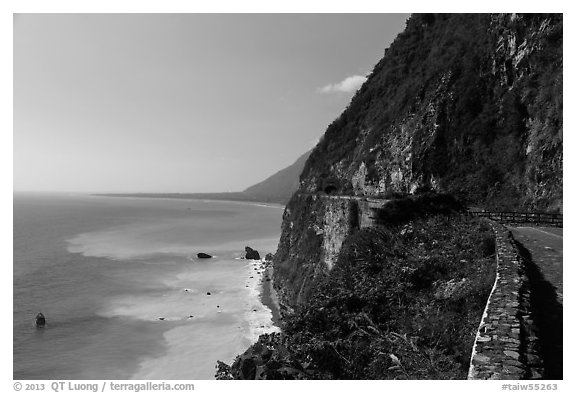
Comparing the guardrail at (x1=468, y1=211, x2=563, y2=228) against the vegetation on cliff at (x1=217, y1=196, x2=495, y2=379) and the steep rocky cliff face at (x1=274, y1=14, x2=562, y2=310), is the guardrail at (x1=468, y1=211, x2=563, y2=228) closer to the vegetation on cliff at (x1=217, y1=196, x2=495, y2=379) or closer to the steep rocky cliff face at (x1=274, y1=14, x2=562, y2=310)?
the steep rocky cliff face at (x1=274, y1=14, x2=562, y2=310)

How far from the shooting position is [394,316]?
11.9m

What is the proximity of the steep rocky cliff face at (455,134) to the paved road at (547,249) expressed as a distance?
9505 millimetres

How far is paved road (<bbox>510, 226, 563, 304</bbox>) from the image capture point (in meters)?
11.2

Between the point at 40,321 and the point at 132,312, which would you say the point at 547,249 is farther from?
the point at 40,321

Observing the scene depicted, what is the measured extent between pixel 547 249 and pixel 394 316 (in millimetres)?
8537

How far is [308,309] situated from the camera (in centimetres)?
1351

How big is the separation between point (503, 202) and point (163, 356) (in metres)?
33.6

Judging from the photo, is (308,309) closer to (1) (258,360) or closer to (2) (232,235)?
(1) (258,360)

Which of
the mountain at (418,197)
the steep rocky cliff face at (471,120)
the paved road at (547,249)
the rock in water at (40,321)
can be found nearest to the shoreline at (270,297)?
the mountain at (418,197)

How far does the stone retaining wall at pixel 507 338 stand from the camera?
6.12 metres

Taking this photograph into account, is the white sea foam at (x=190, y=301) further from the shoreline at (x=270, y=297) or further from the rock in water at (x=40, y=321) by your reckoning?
the rock in water at (x=40, y=321)

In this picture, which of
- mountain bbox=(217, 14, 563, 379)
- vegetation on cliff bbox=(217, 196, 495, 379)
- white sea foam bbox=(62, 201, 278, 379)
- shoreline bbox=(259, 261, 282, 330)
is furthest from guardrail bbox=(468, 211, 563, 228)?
white sea foam bbox=(62, 201, 278, 379)

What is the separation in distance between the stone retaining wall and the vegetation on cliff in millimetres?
1393
